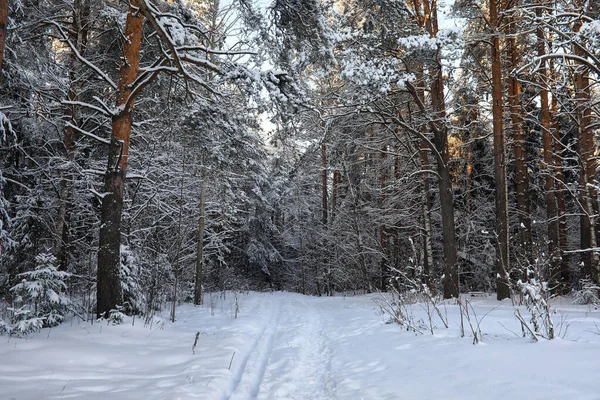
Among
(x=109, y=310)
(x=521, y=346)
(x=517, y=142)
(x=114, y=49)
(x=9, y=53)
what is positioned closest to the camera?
(x=521, y=346)

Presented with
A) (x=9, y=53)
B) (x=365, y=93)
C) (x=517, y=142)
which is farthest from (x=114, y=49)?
(x=517, y=142)

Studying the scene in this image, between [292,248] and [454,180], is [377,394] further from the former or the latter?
[292,248]

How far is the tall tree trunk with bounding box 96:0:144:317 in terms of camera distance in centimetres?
632

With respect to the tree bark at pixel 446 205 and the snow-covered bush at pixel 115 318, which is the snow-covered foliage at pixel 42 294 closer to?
the snow-covered bush at pixel 115 318

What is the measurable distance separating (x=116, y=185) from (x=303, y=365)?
4915 mm

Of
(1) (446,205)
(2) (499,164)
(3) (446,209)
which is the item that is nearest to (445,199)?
(1) (446,205)

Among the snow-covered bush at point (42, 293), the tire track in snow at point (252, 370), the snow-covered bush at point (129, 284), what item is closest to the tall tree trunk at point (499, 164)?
the tire track in snow at point (252, 370)

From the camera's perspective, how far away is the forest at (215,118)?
6.42m

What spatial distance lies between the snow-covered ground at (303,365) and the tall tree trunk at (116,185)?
769mm

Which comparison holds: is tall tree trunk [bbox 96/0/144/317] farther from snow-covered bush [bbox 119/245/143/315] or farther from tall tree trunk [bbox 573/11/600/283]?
tall tree trunk [bbox 573/11/600/283]

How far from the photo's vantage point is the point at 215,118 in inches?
329

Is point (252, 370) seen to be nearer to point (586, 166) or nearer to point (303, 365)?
point (303, 365)

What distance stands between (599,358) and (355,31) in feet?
27.6

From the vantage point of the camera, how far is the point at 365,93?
8688mm
